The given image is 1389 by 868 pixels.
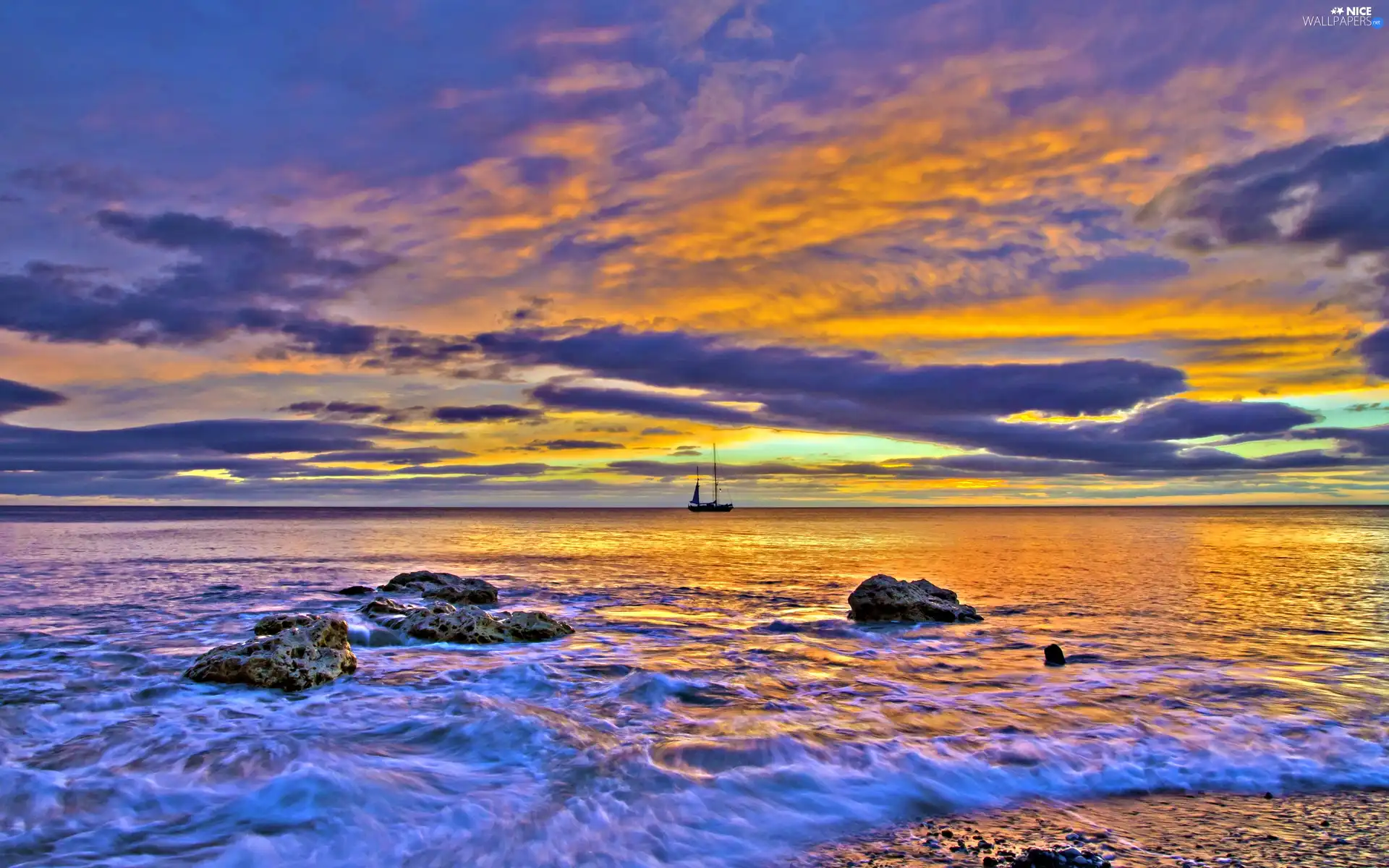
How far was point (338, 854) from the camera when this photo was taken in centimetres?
672

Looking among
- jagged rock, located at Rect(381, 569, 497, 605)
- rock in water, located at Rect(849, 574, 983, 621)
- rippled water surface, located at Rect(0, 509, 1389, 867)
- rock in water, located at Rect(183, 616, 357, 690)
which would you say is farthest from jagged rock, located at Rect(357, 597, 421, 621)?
rock in water, located at Rect(849, 574, 983, 621)

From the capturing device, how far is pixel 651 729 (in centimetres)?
1023

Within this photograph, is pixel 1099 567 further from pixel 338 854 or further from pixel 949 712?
pixel 338 854

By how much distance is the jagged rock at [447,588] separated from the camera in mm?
24891

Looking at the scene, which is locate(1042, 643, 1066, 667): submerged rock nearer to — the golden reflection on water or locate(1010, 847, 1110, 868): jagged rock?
the golden reflection on water

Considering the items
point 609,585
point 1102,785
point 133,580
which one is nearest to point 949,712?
point 1102,785

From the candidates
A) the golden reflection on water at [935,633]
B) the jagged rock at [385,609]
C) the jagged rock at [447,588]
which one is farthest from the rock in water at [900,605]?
the jagged rock at [385,609]

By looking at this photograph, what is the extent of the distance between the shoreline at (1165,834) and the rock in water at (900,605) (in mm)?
13134

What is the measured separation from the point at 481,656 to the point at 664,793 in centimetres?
→ 873

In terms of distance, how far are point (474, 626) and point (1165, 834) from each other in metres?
14.3

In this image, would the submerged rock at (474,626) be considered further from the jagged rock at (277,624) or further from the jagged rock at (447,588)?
the jagged rock at (447,588)

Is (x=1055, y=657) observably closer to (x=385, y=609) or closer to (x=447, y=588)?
(x=385, y=609)

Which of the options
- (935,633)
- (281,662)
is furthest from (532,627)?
(935,633)

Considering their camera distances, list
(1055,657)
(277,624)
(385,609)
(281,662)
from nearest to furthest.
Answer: (281,662)
(1055,657)
(277,624)
(385,609)
